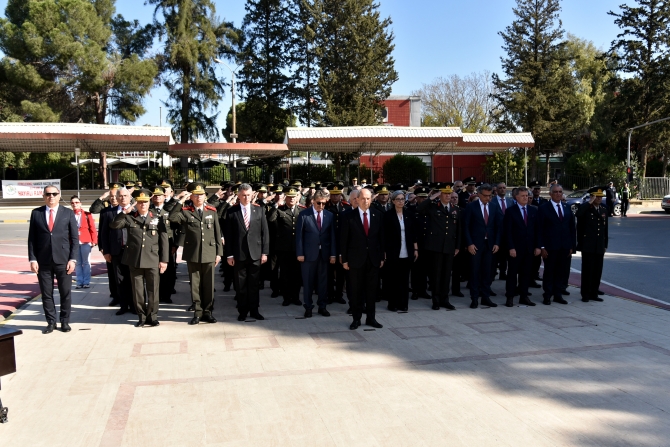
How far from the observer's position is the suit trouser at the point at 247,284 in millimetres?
8281

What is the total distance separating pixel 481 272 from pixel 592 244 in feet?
6.55

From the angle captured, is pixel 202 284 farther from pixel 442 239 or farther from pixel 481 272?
pixel 481 272

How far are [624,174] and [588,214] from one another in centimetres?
3206

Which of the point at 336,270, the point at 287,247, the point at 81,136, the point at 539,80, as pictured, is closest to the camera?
the point at 287,247

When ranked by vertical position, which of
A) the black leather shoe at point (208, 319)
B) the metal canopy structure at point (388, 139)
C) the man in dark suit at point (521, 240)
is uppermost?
the metal canopy structure at point (388, 139)

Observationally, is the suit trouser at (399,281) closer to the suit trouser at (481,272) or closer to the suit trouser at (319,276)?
the suit trouser at (319,276)

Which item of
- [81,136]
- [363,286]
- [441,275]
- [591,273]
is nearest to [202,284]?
[363,286]

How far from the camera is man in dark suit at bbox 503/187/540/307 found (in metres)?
9.34

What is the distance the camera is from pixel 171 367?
618cm

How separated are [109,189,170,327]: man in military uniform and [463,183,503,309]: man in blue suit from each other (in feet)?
15.8

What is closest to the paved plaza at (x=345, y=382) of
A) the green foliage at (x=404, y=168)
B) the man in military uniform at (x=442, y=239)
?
the man in military uniform at (x=442, y=239)

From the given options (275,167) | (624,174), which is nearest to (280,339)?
(275,167)

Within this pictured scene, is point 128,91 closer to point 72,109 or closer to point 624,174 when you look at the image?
point 72,109

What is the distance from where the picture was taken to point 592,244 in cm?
952
